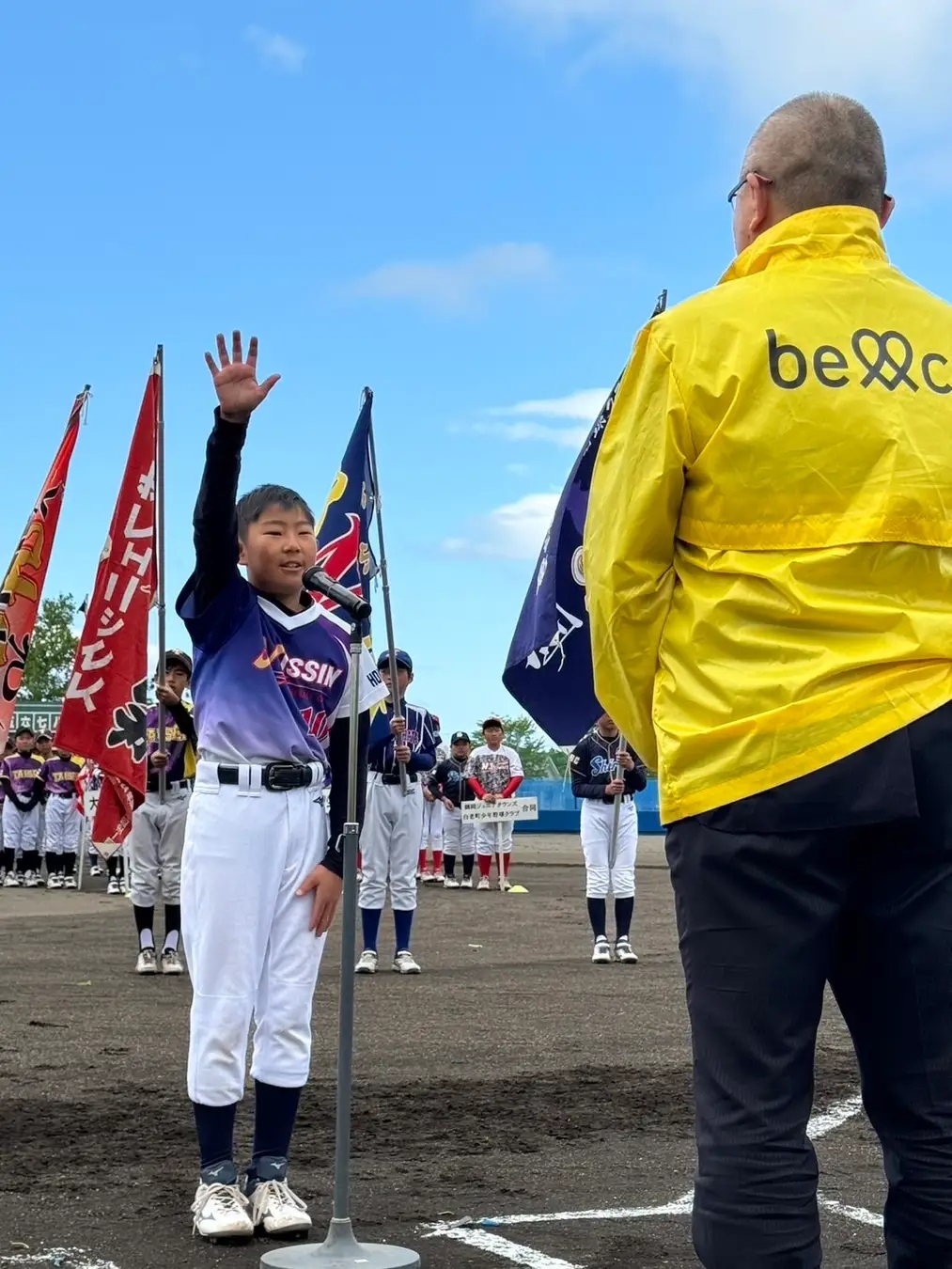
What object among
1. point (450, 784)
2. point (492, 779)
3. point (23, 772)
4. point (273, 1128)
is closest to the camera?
point (273, 1128)

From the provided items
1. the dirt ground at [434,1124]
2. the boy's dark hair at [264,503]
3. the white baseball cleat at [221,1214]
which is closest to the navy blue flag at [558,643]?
the dirt ground at [434,1124]

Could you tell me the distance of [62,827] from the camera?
89.4 ft

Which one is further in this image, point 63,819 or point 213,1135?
point 63,819

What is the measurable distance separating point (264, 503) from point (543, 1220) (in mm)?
2303

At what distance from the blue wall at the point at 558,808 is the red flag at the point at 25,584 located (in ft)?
115

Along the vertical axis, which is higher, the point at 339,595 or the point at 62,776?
the point at 62,776

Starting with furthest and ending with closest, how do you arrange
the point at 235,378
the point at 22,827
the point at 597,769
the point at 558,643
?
1. the point at 22,827
2. the point at 597,769
3. the point at 558,643
4. the point at 235,378

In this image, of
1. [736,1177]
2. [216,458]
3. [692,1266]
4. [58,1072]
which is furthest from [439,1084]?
[736,1177]

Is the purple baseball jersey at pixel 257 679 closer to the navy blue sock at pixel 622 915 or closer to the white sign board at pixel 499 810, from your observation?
the navy blue sock at pixel 622 915

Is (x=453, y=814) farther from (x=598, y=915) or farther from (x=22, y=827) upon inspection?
(x=598, y=915)

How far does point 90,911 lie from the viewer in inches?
821

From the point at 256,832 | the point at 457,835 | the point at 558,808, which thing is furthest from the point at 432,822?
the point at 256,832

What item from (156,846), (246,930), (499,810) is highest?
(499,810)

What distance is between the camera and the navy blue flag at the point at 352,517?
11047 mm
